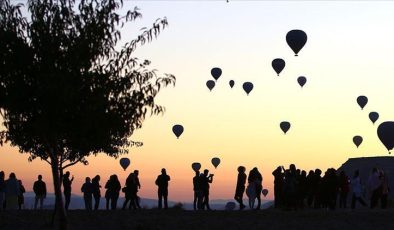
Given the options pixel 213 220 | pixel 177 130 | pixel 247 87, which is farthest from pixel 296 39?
pixel 213 220

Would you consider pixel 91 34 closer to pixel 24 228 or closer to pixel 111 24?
pixel 111 24

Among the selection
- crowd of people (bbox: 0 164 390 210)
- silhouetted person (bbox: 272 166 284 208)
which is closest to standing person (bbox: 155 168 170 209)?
crowd of people (bbox: 0 164 390 210)

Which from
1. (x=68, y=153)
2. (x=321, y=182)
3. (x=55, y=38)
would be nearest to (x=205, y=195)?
(x=321, y=182)

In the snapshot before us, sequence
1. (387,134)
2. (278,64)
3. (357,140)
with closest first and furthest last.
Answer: (278,64), (387,134), (357,140)

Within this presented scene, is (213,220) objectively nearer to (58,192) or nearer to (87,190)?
(58,192)

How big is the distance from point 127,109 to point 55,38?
3.02 m

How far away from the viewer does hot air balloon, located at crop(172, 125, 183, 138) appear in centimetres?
6712

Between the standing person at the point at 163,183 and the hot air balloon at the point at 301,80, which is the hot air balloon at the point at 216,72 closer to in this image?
the hot air balloon at the point at 301,80

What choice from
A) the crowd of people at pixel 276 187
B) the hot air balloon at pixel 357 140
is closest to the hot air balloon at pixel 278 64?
the hot air balloon at pixel 357 140

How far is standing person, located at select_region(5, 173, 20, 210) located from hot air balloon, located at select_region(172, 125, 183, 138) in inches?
976

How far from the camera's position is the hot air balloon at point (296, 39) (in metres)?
62.9

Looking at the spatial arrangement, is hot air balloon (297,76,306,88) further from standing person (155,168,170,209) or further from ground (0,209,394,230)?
ground (0,209,394,230)

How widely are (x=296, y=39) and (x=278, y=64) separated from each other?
400cm

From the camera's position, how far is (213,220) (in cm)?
3600
